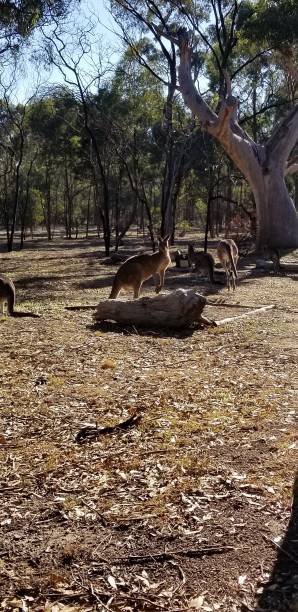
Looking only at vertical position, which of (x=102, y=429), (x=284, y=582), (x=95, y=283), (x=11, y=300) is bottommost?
(x=284, y=582)

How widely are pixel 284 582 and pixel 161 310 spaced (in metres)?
6.92

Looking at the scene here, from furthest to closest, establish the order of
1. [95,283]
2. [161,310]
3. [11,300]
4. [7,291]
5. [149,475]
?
→ [95,283] < [11,300] < [7,291] < [161,310] < [149,475]

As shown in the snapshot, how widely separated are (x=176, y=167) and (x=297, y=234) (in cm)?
595

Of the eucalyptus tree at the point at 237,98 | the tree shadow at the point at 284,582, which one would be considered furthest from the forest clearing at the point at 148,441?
the eucalyptus tree at the point at 237,98

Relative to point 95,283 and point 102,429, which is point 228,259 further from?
point 102,429

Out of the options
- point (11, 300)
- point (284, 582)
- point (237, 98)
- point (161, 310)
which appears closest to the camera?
point (284, 582)

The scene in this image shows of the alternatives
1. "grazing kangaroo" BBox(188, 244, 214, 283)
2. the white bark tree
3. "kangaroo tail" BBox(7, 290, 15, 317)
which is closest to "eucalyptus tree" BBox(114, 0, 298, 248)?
the white bark tree

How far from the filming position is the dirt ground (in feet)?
11.1

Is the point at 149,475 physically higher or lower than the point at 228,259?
lower

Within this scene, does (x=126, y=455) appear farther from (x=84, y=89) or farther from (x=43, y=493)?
(x=84, y=89)

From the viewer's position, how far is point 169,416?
19.8 ft

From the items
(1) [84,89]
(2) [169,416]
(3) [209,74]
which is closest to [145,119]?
(3) [209,74]

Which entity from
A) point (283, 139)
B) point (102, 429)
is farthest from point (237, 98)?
point (102, 429)

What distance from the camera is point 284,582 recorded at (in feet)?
11.0
